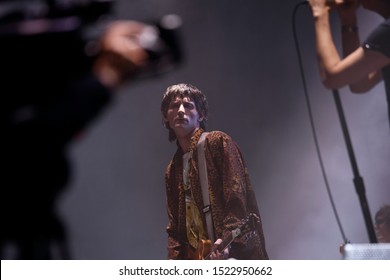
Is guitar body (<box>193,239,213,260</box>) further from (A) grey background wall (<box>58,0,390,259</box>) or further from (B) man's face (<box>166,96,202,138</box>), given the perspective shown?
(B) man's face (<box>166,96,202,138</box>)

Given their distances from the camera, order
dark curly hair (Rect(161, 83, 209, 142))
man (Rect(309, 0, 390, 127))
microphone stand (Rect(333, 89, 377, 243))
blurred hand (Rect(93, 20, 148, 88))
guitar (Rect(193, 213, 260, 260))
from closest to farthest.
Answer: blurred hand (Rect(93, 20, 148, 88)), man (Rect(309, 0, 390, 127)), microphone stand (Rect(333, 89, 377, 243)), guitar (Rect(193, 213, 260, 260)), dark curly hair (Rect(161, 83, 209, 142))

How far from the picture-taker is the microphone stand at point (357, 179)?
2.19m

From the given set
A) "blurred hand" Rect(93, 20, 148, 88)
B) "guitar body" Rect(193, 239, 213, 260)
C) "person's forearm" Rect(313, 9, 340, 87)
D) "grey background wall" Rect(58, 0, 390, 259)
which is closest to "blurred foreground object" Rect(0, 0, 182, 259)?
"blurred hand" Rect(93, 20, 148, 88)

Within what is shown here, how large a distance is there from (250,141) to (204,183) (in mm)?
274

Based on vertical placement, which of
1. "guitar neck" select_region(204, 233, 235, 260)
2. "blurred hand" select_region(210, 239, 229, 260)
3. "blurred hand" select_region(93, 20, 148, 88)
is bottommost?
"blurred hand" select_region(210, 239, 229, 260)

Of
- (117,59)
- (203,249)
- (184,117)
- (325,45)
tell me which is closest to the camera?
(117,59)

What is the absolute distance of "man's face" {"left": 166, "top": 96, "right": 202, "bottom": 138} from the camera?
8.25 feet

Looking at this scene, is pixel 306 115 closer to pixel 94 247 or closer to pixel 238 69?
pixel 238 69

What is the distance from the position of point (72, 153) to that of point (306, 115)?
1.08m

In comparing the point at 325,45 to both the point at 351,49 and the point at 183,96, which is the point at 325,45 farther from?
the point at 183,96

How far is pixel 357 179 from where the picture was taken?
224 cm

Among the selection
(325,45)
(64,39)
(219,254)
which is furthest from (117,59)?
(219,254)

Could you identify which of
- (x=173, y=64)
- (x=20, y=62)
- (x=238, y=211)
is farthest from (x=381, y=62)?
(x=20, y=62)

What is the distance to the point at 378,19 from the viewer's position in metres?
2.23
